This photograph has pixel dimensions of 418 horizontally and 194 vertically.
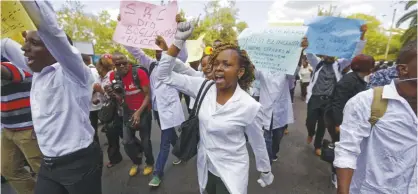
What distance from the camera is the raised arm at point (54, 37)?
129 cm

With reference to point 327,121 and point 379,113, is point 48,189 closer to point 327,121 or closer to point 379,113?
point 379,113

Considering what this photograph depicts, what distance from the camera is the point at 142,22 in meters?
2.47

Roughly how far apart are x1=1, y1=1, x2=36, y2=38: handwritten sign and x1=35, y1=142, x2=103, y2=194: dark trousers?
840mm

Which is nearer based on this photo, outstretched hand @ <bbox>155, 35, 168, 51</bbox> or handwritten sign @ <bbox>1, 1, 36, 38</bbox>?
handwritten sign @ <bbox>1, 1, 36, 38</bbox>

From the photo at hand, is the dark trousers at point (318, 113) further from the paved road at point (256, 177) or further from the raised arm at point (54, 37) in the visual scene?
the raised arm at point (54, 37)

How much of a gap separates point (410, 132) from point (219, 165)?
1153mm

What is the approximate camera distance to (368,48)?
1476 inches

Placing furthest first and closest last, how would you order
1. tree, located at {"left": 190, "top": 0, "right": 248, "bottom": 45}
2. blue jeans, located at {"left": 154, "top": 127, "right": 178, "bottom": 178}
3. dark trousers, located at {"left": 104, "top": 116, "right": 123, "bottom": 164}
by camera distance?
tree, located at {"left": 190, "top": 0, "right": 248, "bottom": 45}, dark trousers, located at {"left": 104, "top": 116, "right": 123, "bottom": 164}, blue jeans, located at {"left": 154, "top": 127, "right": 178, "bottom": 178}

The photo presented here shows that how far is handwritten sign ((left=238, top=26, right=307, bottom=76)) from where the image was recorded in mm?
2924

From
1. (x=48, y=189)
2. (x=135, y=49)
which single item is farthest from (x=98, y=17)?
(x=48, y=189)

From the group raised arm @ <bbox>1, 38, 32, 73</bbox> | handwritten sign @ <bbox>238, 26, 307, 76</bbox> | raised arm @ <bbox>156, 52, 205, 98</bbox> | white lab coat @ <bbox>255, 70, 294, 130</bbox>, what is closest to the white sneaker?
white lab coat @ <bbox>255, 70, 294, 130</bbox>

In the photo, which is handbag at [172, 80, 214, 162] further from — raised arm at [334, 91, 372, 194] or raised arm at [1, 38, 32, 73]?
raised arm at [1, 38, 32, 73]

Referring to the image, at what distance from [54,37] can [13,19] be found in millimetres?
295

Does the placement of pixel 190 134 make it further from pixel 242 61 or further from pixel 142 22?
pixel 142 22
